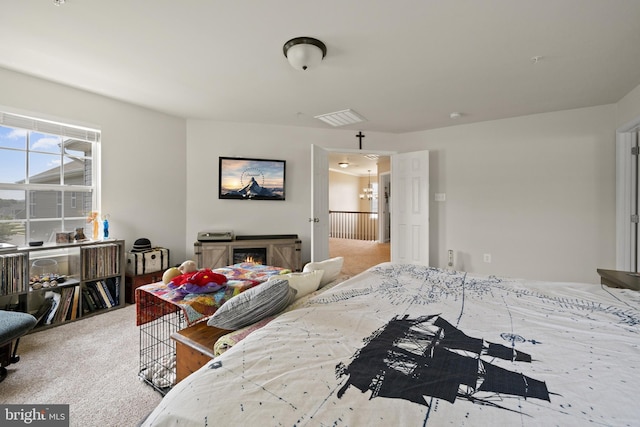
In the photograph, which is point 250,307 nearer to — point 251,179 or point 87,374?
point 87,374

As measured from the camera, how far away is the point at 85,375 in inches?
76.8

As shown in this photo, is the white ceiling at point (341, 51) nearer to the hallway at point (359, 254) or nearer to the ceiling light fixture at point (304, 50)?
the ceiling light fixture at point (304, 50)

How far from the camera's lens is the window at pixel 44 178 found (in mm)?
2777

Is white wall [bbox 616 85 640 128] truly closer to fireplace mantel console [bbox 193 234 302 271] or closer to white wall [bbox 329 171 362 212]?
fireplace mantel console [bbox 193 234 302 271]

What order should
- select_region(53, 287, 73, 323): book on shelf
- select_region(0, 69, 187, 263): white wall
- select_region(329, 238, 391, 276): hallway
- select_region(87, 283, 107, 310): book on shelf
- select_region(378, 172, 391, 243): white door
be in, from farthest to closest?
select_region(378, 172, 391, 243): white door, select_region(329, 238, 391, 276): hallway, select_region(87, 283, 107, 310): book on shelf, select_region(0, 69, 187, 263): white wall, select_region(53, 287, 73, 323): book on shelf

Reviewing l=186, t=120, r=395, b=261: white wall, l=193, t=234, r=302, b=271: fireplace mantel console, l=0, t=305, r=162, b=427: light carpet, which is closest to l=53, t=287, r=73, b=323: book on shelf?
l=0, t=305, r=162, b=427: light carpet

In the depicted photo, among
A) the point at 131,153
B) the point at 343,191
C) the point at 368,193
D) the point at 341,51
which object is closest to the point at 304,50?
the point at 341,51

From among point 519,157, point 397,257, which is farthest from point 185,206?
point 519,157

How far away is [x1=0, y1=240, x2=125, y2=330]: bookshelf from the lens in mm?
2486

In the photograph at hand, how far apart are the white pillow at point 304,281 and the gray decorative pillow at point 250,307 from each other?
19 centimetres

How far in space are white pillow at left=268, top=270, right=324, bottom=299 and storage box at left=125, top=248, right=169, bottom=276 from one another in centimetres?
253

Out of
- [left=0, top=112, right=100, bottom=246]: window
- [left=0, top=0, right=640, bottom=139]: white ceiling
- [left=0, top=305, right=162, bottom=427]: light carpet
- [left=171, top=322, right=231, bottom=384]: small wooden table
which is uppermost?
[left=0, top=0, right=640, bottom=139]: white ceiling

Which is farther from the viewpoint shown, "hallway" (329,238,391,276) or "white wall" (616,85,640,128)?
"hallway" (329,238,391,276)

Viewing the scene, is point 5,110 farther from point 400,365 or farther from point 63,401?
point 400,365
